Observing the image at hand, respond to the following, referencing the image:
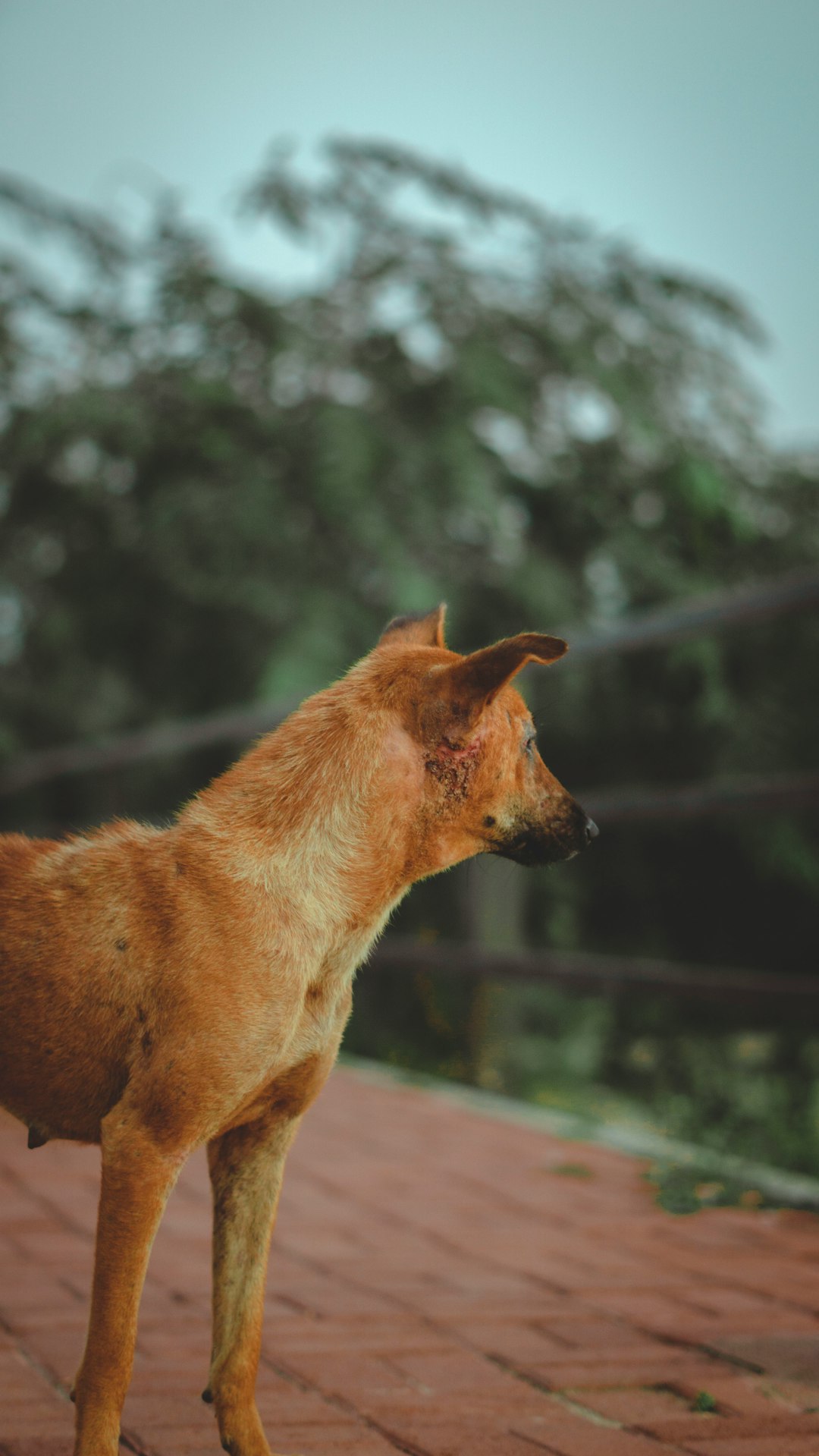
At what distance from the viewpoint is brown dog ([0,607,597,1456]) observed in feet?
6.46

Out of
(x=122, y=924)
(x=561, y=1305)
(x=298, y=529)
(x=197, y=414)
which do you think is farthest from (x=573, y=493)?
(x=122, y=924)

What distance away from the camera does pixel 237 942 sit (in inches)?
81.0

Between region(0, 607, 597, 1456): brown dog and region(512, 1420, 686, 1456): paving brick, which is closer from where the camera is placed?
region(0, 607, 597, 1456): brown dog

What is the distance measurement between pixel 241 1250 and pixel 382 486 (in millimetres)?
6468

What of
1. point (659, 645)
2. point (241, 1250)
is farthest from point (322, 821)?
point (659, 645)

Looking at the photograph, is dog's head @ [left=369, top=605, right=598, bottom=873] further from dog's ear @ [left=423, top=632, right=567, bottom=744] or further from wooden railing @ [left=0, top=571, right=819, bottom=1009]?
wooden railing @ [left=0, top=571, right=819, bottom=1009]

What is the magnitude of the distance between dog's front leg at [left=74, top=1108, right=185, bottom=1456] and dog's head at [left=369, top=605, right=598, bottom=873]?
685mm

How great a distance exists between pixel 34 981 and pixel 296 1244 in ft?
5.54

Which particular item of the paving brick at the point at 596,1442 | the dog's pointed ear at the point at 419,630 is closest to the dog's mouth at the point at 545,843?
the dog's pointed ear at the point at 419,630

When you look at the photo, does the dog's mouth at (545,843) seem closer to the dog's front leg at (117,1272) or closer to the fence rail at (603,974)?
the dog's front leg at (117,1272)

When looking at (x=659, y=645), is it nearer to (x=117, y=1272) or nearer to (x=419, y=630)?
(x=419, y=630)

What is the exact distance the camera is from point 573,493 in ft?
28.0

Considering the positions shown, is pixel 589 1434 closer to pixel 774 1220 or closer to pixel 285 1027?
pixel 285 1027

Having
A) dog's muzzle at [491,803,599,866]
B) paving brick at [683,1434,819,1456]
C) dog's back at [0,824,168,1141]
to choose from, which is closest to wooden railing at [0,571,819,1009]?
dog's muzzle at [491,803,599,866]
